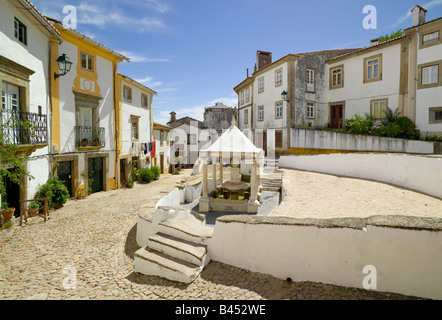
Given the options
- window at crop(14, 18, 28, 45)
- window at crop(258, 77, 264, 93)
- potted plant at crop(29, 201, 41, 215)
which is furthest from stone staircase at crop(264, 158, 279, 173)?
window at crop(14, 18, 28, 45)

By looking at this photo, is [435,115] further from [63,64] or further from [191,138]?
[191,138]

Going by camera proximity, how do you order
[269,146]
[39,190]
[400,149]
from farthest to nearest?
[269,146] → [400,149] → [39,190]

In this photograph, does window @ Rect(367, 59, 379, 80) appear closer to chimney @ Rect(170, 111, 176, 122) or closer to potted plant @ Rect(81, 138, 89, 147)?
potted plant @ Rect(81, 138, 89, 147)

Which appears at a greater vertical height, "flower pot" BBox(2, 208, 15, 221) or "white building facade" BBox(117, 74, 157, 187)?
"white building facade" BBox(117, 74, 157, 187)

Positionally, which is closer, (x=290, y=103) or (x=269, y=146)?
(x=290, y=103)

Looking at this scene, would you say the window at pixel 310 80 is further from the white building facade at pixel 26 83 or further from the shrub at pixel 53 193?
the shrub at pixel 53 193

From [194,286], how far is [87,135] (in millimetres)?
13030

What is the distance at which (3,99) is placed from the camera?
8.71 meters

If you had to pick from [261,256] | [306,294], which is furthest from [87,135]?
[306,294]

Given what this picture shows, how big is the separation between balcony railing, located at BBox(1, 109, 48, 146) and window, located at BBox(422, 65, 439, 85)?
23741 mm

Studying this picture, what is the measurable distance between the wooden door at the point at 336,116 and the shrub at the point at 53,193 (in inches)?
874

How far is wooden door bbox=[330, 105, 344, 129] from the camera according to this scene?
22.2 meters

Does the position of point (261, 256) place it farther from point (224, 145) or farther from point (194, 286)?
point (224, 145)
